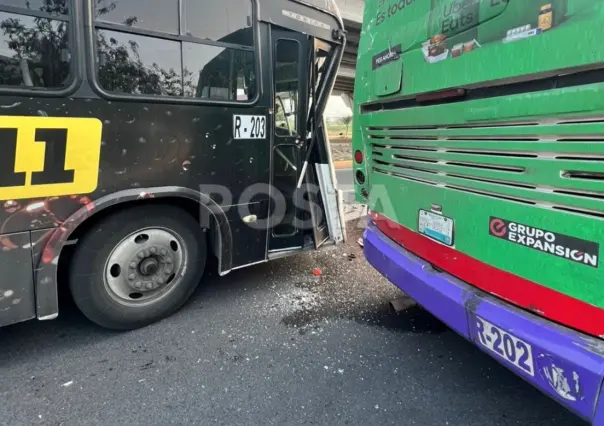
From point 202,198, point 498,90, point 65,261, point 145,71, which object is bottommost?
point 65,261

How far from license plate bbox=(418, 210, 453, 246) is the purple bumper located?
0.74 feet

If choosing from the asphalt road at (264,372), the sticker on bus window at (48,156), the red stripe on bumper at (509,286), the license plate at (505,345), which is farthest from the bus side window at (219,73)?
the license plate at (505,345)

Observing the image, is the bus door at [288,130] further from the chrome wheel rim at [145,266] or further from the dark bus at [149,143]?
the chrome wheel rim at [145,266]

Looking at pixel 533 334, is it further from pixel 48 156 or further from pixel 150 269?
pixel 48 156

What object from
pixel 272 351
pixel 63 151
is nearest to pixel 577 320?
pixel 272 351

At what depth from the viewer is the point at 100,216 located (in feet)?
10.2

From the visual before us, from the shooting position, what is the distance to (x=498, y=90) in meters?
2.08

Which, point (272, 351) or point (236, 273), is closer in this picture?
point (272, 351)

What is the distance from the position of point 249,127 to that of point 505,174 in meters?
2.19

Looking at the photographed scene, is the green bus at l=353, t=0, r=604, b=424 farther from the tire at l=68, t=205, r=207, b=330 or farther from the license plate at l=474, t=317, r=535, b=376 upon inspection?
the tire at l=68, t=205, r=207, b=330

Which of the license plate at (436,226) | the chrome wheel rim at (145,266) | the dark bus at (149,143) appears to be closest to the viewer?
the license plate at (436,226)

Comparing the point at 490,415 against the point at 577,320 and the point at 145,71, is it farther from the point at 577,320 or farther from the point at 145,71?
the point at 145,71

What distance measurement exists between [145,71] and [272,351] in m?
2.27

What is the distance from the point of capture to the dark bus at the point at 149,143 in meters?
2.66
